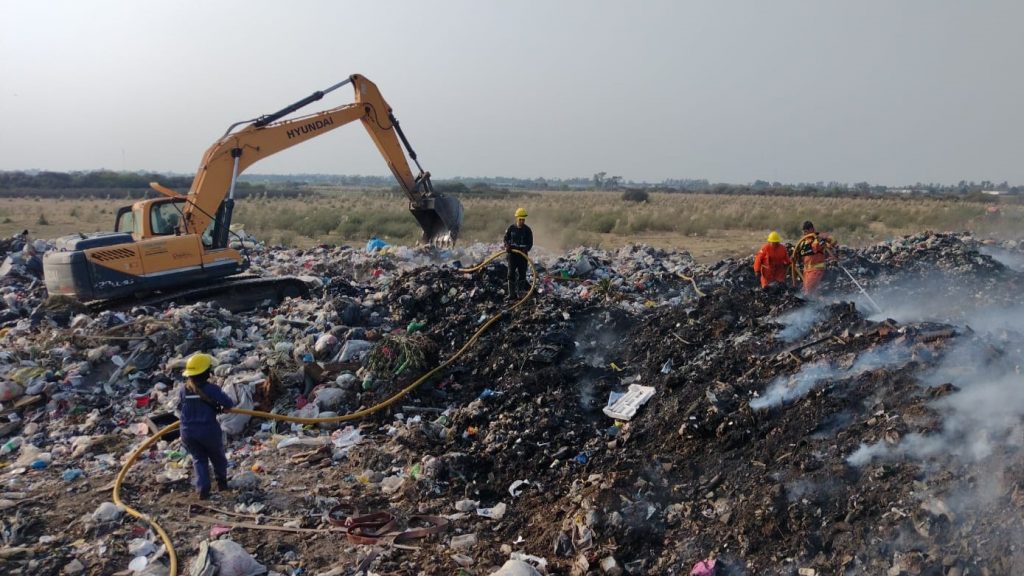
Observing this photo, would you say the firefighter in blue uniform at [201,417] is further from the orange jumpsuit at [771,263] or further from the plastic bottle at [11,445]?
the orange jumpsuit at [771,263]

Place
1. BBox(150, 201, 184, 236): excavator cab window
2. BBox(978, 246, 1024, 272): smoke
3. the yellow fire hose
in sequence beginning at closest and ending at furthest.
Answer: the yellow fire hose
BBox(150, 201, 184, 236): excavator cab window
BBox(978, 246, 1024, 272): smoke

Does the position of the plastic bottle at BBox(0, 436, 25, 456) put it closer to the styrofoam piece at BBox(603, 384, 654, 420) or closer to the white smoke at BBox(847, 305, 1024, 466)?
the styrofoam piece at BBox(603, 384, 654, 420)

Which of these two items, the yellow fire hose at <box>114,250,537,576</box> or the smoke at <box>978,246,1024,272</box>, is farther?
the smoke at <box>978,246,1024,272</box>

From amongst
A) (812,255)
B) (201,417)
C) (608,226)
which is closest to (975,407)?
(812,255)

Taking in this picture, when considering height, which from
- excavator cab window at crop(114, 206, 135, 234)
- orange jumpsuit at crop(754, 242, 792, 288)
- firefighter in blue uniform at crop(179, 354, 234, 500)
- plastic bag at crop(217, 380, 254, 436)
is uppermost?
excavator cab window at crop(114, 206, 135, 234)

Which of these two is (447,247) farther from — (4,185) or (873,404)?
(4,185)

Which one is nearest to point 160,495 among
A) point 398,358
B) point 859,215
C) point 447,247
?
point 398,358

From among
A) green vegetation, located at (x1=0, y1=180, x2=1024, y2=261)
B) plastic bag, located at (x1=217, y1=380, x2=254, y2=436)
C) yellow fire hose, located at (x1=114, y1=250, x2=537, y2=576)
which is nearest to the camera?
yellow fire hose, located at (x1=114, y1=250, x2=537, y2=576)

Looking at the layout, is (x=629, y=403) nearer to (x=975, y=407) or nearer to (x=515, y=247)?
(x=975, y=407)

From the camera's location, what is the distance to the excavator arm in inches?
434

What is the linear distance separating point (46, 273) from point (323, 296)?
155 inches

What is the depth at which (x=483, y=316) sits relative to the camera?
9.52 metres

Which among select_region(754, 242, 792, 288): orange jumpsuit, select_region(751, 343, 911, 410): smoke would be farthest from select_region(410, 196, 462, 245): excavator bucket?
select_region(751, 343, 911, 410): smoke

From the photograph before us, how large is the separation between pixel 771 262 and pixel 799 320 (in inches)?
79.2
